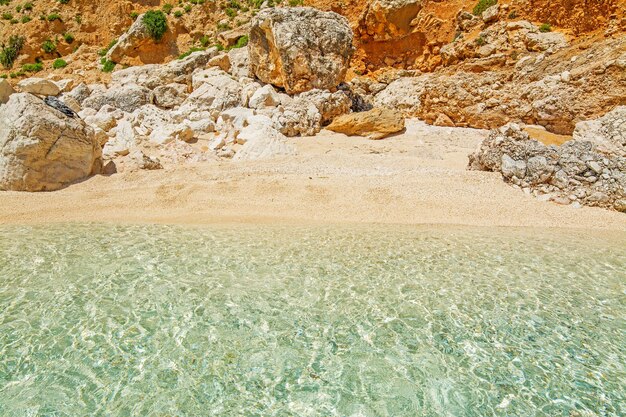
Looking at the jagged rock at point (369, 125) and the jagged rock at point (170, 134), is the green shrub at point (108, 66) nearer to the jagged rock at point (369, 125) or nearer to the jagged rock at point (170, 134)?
the jagged rock at point (170, 134)

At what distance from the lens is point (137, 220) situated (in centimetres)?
650

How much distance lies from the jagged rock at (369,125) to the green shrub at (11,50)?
21.5 m

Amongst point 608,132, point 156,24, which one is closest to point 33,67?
point 156,24

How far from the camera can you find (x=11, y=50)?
68.2 feet

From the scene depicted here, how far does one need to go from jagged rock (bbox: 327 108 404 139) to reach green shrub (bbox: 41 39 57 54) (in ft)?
67.9

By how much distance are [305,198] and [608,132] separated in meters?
7.41

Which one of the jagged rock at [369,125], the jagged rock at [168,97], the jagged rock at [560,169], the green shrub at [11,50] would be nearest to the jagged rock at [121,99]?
the jagged rock at [168,97]

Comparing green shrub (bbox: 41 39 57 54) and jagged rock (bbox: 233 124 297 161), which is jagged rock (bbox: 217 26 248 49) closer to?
green shrub (bbox: 41 39 57 54)

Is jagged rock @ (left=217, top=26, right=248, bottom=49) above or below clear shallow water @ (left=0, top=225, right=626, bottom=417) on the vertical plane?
above

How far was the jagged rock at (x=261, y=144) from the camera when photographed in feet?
30.8

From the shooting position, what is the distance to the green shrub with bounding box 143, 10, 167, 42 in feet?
64.8

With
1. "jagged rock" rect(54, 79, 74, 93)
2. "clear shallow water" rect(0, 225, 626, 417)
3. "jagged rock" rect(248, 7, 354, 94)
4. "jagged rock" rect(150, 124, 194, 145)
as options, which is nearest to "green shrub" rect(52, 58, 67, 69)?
"jagged rock" rect(54, 79, 74, 93)

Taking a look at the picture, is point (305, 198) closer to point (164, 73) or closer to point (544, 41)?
point (164, 73)

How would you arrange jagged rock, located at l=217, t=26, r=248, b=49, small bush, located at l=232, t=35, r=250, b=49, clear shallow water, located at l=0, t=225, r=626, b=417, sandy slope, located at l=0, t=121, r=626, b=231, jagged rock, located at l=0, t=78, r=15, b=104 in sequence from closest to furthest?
clear shallow water, located at l=0, t=225, r=626, b=417, sandy slope, located at l=0, t=121, r=626, b=231, jagged rock, located at l=0, t=78, r=15, b=104, small bush, located at l=232, t=35, r=250, b=49, jagged rock, located at l=217, t=26, r=248, b=49
